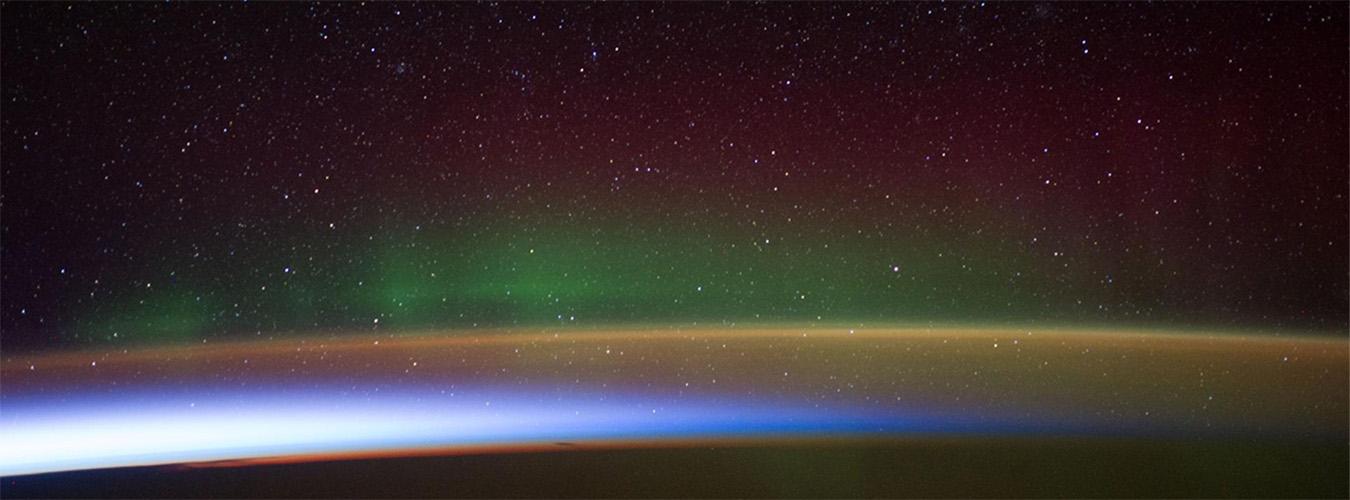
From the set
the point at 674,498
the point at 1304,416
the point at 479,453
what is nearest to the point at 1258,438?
the point at 1304,416

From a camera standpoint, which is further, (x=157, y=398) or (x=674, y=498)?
(x=157, y=398)

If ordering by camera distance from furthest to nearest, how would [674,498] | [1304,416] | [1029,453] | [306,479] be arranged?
[1304,416] → [1029,453] → [306,479] → [674,498]

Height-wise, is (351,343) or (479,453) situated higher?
(351,343)

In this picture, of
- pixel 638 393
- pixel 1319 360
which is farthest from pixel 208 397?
pixel 1319 360

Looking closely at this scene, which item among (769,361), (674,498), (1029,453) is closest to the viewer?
(674,498)

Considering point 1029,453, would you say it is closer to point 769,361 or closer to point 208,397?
point 769,361

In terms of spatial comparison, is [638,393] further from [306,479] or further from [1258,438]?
[1258,438]
